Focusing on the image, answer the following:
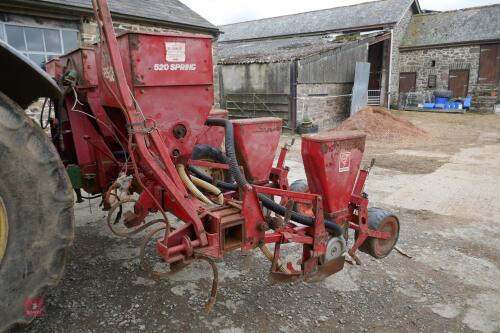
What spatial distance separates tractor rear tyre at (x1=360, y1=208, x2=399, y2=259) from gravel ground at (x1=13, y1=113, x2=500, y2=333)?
233mm

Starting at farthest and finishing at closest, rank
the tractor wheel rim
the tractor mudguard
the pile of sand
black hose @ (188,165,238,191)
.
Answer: the pile of sand → black hose @ (188,165,238,191) → the tractor mudguard → the tractor wheel rim

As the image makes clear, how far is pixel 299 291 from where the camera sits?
287 centimetres

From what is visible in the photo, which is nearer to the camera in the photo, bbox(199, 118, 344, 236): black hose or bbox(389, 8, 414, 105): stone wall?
bbox(199, 118, 344, 236): black hose

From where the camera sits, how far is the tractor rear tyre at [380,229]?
293 cm

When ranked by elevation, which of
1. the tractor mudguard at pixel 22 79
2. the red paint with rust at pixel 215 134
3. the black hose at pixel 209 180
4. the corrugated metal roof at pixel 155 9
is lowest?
the black hose at pixel 209 180

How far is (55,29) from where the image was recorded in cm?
709

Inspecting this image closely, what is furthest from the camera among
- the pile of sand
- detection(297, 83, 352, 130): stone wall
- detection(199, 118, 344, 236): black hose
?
detection(297, 83, 352, 130): stone wall

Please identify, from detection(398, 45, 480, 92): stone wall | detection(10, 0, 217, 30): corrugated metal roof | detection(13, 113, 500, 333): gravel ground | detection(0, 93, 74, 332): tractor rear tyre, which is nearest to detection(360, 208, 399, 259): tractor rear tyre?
detection(13, 113, 500, 333): gravel ground

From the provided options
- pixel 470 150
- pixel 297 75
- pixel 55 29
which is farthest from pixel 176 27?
pixel 470 150

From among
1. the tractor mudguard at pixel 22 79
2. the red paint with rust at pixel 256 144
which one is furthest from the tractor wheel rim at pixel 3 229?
the red paint with rust at pixel 256 144

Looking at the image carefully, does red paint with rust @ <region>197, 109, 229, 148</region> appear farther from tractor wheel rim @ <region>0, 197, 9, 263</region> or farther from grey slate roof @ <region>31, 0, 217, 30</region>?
grey slate roof @ <region>31, 0, 217, 30</region>

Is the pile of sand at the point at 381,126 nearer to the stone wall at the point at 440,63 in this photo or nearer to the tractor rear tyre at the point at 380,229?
the tractor rear tyre at the point at 380,229

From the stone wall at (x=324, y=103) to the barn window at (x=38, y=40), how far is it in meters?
7.28

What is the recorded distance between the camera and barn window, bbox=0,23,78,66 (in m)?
6.61
